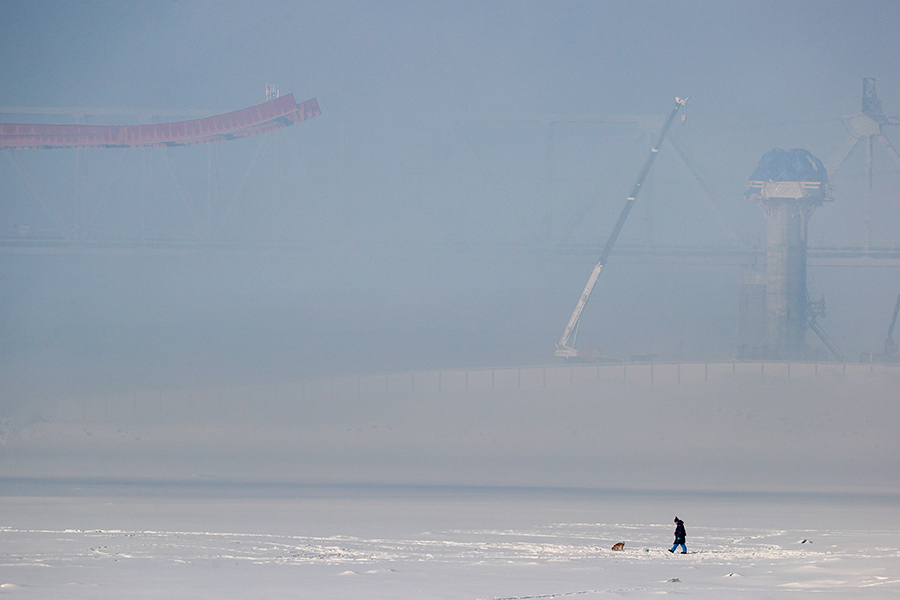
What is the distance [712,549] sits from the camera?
60.8ft

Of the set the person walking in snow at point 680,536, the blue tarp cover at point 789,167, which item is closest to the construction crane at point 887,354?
the blue tarp cover at point 789,167

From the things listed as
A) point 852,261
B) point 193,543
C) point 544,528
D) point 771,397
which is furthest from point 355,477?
point 852,261

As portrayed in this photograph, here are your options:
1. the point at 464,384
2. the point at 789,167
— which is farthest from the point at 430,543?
the point at 789,167

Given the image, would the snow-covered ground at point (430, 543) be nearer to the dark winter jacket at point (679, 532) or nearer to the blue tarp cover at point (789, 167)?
the dark winter jacket at point (679, 532)

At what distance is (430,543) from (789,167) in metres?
45.1

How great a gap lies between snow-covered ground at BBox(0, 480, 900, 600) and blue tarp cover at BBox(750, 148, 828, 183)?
3172 centimetres

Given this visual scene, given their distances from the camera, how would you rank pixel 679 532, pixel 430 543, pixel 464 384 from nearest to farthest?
pixel 679 532
pixel 430 543
pixel 464 384

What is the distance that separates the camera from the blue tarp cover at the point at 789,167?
57.8 m

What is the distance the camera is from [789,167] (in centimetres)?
5819

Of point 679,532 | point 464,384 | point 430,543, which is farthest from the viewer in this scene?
point 464,384

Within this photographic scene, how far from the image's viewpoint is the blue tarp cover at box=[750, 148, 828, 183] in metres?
57.8

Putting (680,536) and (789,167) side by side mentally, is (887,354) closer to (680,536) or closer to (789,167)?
(789,167)

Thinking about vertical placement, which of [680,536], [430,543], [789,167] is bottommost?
[430,543]

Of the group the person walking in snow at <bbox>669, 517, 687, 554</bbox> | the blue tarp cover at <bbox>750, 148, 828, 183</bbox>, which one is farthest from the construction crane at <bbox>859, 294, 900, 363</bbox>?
the person walking in snow at <bbox>669, 517, 687, 554</bbox>
